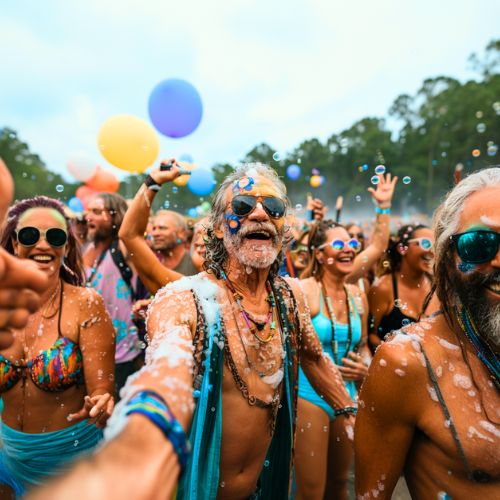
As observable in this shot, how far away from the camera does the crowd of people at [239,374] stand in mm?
944

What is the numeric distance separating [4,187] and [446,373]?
57.2 inches

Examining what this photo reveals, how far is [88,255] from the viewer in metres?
4.29

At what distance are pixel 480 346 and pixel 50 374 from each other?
202 centimetres

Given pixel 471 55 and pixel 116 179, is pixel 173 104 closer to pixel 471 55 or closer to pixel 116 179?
pixel 116 179

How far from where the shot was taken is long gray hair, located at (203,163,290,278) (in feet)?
7.32

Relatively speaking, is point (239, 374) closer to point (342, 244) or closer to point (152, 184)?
point (152, 184)

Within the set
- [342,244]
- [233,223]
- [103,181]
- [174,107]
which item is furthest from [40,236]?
[103,181]

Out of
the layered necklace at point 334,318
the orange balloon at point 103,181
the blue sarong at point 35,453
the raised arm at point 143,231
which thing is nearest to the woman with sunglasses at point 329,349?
the layered necklace at point 334,318

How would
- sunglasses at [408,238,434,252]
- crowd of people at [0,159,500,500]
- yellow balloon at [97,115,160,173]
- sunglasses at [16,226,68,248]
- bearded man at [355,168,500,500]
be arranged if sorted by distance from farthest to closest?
yellow balloon at [97,115,160,173], sunglasses at [408,238,434,252], sunglasses at [16,226,68,248], bearded man at [355,168,500,500], crowd of people at [0,159,500,500]

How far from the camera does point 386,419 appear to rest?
4.88 feet

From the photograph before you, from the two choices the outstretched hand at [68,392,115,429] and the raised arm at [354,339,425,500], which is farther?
the outstretched hand at [68,392,115,429]

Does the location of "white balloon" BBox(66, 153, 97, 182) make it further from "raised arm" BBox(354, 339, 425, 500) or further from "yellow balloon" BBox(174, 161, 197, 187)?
"raised arm" BBox(354, 339, 425, 500)

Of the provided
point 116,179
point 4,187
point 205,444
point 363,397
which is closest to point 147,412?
point 4,187

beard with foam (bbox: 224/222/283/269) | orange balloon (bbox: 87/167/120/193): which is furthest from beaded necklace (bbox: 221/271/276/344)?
orange balloon (bbox: 87/167/120/193)
